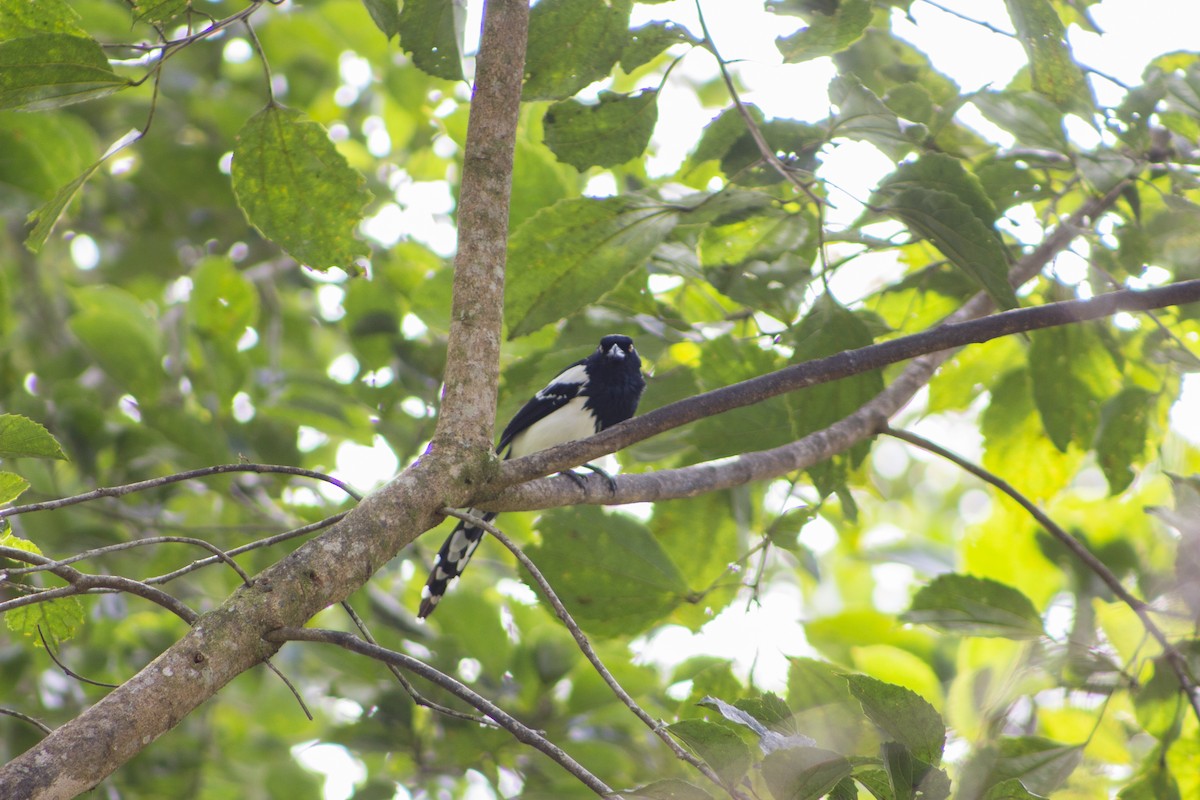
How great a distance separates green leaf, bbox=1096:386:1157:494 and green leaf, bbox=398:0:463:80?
6.36ft

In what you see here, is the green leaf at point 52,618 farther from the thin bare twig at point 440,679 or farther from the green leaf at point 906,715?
the green leaf at point 906,715

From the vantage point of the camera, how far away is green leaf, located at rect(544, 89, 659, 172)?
252cm

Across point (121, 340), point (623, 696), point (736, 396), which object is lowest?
Answer: point (623, 696)

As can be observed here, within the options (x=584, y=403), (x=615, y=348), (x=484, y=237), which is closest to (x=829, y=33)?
(x=484, y=237)

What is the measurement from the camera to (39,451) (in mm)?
1709

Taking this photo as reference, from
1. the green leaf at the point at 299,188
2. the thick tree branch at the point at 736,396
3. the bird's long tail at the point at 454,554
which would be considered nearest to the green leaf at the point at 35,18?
the green leaf at the point at 299,188

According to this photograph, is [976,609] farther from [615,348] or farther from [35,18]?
[35,18]

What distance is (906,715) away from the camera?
1.55m

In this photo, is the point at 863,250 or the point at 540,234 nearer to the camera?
the point at 540,234

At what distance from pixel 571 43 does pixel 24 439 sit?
4.64ft

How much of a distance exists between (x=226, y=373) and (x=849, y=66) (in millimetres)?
2483

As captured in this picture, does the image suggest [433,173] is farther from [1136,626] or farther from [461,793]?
[1136,626]

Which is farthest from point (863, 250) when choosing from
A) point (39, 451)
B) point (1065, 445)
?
point (39, 451)

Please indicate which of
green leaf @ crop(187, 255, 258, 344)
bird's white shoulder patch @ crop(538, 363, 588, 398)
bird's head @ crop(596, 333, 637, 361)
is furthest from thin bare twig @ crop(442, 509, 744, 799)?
bird's white shoulder patch @ crop(538, 363, 588, 398)
